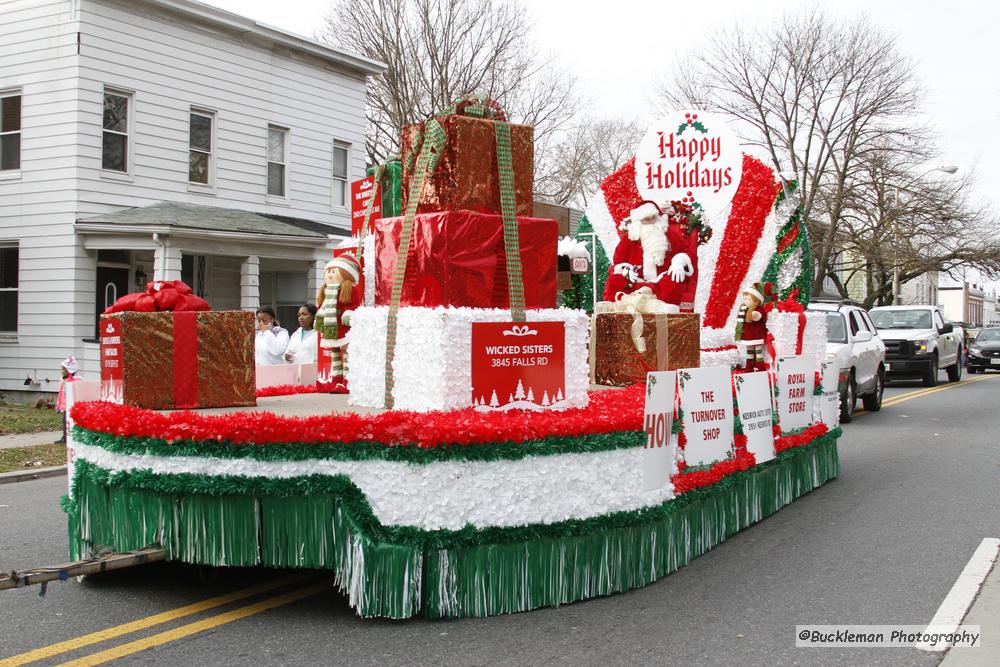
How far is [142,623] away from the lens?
4.68 m

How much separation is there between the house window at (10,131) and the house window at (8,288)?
1.50 meters

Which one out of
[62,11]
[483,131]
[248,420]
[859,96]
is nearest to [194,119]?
[62,11]

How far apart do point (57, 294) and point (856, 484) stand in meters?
13.4

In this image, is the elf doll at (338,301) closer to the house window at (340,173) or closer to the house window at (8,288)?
the house window at (8,288)

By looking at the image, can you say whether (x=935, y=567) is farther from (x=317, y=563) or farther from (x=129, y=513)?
(x=129, y=513)

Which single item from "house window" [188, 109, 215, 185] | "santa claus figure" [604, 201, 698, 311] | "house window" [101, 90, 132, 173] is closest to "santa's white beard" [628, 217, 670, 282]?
"santa claus figure" [604, 201, 698, 311]

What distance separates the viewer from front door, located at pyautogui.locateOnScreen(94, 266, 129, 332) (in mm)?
17203

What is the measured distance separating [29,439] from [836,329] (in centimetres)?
1194

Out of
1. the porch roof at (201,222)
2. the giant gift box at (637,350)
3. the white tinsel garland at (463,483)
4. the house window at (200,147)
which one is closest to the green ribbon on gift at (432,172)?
the white tinsel garland at (463,483)

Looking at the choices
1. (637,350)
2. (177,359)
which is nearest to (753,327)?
(637,350)

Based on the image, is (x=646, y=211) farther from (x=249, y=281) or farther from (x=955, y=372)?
(x=955, y=372)

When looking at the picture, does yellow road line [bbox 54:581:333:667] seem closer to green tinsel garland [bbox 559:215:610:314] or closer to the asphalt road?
the asphalt road

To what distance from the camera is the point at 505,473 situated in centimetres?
473

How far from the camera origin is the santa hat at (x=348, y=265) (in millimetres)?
7223
